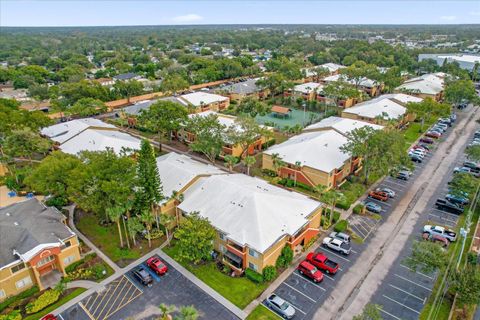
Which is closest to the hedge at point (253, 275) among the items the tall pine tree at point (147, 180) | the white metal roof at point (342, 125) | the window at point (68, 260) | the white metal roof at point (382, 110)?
the tall pine tree at point (147, 180)

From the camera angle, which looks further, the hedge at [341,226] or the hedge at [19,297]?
the hedge at [341,226]

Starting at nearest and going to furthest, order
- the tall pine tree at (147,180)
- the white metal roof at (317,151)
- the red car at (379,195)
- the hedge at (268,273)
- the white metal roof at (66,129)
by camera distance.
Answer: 1. the hedge at (268,273)
2. the tall pine tree at (147,180)
3. the red car at (379,195)
4. the white metal roof at (317,151)
5. the white metal roof at (66,129)

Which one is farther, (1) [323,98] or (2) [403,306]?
(1) [323,98]

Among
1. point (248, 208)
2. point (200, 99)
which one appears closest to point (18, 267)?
point (248, 208)

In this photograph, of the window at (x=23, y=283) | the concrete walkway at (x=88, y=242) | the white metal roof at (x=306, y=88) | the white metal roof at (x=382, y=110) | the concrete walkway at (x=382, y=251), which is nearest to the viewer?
the concrete walkway at (x=382, y=251)

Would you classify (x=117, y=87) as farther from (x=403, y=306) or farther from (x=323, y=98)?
(x=403, y=306)

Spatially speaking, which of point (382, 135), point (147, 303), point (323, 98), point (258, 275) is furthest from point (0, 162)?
point (323, 98)

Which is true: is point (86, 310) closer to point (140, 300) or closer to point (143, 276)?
point (140, 300)

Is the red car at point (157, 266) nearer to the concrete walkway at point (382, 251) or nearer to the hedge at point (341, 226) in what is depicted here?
the concrete walkway at point (382, 251)
